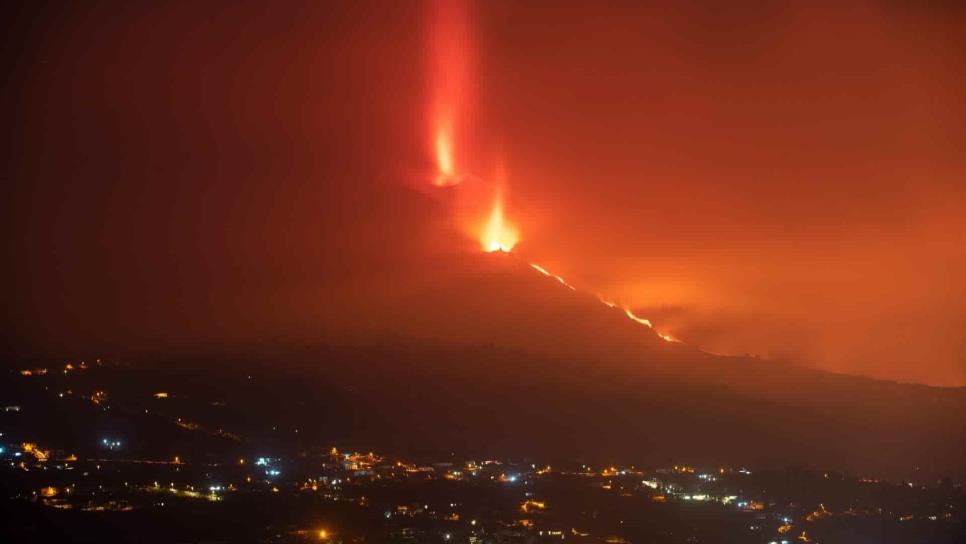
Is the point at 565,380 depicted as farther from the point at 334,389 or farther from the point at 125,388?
the point at 125,388

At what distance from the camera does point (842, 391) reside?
57500 millimetres

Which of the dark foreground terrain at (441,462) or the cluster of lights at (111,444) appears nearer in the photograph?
the dark foreground terrain at (441,462)

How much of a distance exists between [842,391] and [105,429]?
127 feet

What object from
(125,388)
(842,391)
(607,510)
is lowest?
(607,510)

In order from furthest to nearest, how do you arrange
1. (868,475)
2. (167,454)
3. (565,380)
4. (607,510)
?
(565,380) → (868,475) → (167,454) → (607,510)

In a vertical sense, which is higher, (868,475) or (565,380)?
(565,380)

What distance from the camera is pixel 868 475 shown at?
4575 centimetres

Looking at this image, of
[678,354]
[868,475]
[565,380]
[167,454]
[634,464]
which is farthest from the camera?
[678,354]

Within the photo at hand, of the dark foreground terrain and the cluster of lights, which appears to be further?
the cluster of lights

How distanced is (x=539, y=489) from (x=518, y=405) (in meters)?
10.9

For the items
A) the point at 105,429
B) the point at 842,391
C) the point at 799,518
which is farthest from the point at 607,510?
the point at 842,391

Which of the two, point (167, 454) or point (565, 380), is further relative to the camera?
point (565, 380)

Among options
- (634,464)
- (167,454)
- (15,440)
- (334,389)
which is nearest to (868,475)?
(634,464)

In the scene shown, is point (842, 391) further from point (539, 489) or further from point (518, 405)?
point (539, 489)
